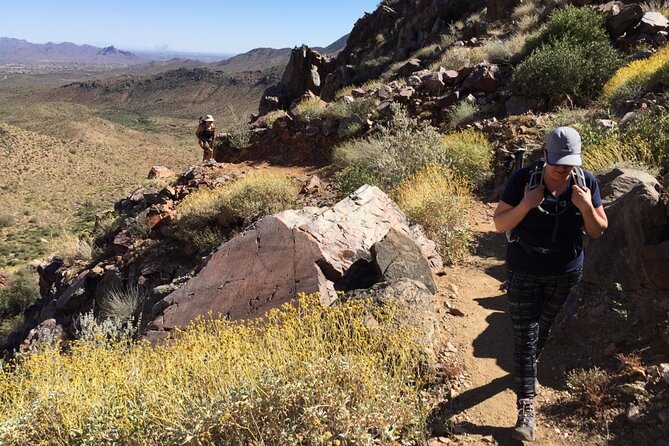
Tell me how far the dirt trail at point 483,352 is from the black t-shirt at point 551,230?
3.48 feet

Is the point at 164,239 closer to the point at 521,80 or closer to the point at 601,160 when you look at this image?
the point at 601,160

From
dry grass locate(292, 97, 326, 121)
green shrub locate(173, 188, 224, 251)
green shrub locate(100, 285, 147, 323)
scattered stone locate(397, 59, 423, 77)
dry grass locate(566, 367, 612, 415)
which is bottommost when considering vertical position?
green shrub locate(100, 285, 147, 323)

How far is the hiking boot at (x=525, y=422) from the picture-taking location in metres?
2.82

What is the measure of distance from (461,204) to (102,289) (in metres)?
6.65

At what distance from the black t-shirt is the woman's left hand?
8cm

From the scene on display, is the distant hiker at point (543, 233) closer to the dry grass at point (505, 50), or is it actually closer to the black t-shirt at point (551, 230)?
the black t-shirt at point (551, 230)

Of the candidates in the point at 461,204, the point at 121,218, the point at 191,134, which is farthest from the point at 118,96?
the point at 461,204

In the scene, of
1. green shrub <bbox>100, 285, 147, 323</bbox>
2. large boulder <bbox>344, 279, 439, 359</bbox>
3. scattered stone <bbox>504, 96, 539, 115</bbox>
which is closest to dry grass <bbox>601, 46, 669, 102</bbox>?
scattered stone <bbox>504, 96, 539, 115</bbox>

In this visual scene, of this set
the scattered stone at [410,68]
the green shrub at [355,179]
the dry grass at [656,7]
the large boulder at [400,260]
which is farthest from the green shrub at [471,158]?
the scattered stone at [410,68]

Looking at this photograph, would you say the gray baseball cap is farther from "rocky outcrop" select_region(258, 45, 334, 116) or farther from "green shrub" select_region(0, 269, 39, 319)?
"rocky outcrop" select_region(258, 45, 334, 116)

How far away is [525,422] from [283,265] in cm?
286

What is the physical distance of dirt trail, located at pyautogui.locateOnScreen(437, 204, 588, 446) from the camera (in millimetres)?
2971

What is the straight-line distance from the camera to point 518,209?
102 inches

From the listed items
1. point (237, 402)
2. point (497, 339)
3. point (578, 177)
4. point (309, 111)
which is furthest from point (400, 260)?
point (309, 111)
